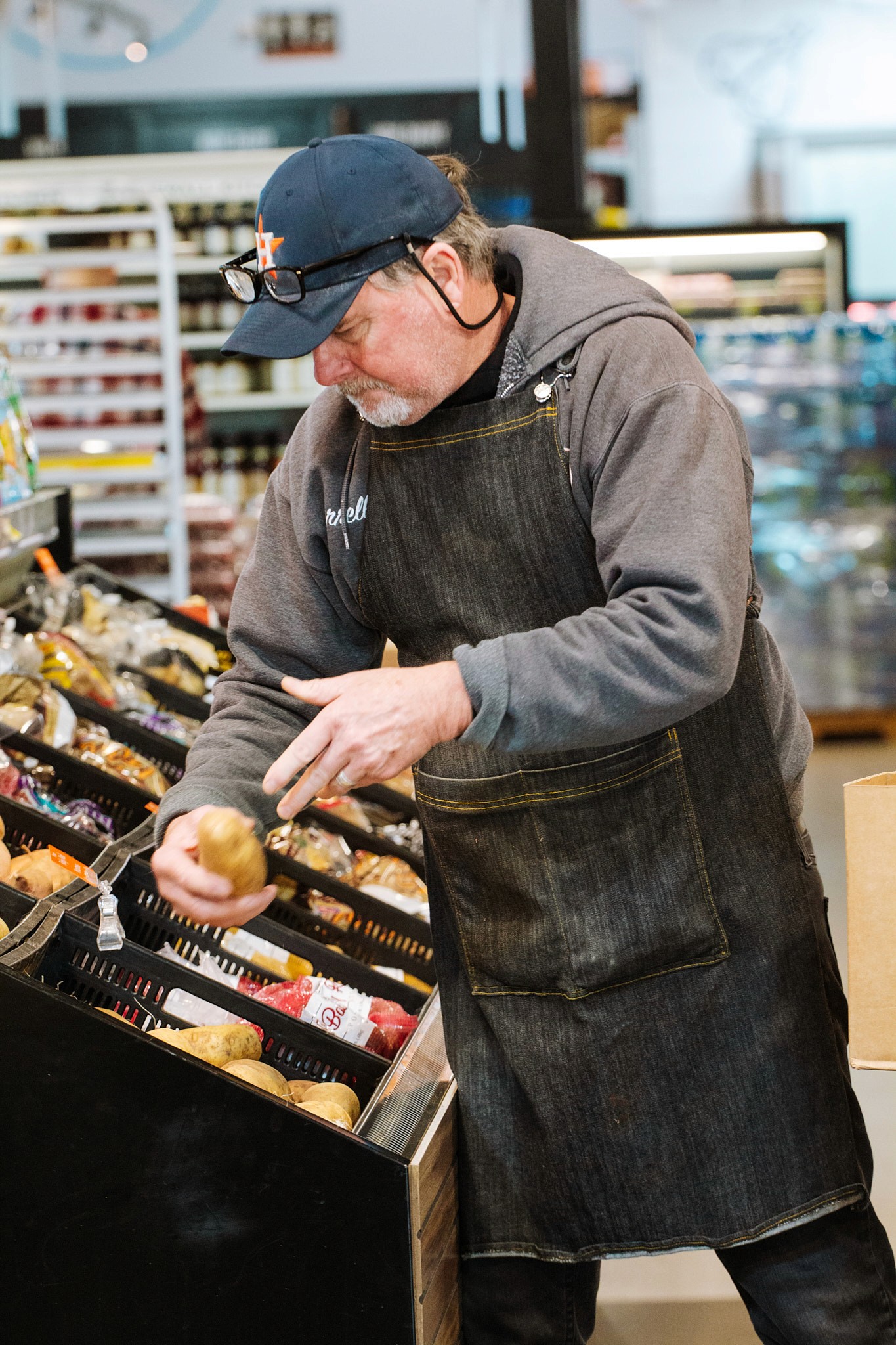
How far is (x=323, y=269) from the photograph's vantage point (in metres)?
1.36

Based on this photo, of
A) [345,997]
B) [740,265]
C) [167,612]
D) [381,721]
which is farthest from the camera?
[740,265]

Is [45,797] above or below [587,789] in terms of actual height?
below

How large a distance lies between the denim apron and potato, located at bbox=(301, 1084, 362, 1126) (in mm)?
190

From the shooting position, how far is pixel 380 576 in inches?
62.0

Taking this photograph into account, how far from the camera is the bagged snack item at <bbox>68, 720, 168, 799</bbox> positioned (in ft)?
7.43

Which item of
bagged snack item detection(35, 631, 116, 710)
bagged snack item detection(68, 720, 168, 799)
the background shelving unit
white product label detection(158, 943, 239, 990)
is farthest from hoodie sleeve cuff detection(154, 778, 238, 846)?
the background shelving unit

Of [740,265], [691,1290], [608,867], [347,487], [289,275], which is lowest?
[691,1290]

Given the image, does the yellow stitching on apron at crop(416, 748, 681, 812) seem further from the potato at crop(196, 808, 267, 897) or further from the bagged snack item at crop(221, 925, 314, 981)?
the bagged snack item at crop(221, 925, 314, 981)

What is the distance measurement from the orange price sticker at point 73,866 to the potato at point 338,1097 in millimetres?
382

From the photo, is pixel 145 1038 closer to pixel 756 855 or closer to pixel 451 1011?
pixel 451 1011

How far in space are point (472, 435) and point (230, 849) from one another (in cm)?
53

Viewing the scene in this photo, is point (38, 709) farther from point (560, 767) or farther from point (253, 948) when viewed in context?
point (560, 767)

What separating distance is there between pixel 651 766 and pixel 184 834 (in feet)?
1.63

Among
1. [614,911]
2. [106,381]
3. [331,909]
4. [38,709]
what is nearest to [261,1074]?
[614,911]
